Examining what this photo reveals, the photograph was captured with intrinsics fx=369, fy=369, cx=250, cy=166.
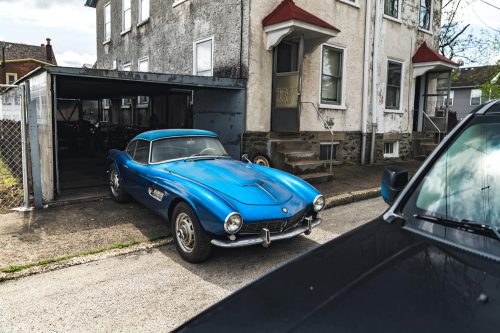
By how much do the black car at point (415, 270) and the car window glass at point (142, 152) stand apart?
4.22 meters

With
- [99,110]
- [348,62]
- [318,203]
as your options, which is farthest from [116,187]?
[99,110]

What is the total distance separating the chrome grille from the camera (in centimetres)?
405

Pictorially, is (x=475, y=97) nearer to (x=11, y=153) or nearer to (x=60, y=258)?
(x=11, y=153)

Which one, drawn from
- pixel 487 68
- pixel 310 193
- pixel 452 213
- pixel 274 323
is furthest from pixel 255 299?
pixel 487 68

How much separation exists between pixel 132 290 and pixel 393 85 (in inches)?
488

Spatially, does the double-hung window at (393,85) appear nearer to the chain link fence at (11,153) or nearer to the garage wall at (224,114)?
the garage wall at (224,114)

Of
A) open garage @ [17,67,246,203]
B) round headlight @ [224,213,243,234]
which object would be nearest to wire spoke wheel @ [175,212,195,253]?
round headlight @ [224,213,243,234]

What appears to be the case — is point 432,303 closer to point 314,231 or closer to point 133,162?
point 314,231

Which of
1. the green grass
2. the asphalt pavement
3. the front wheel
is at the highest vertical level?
the front wheel

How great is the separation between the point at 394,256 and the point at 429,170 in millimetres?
818

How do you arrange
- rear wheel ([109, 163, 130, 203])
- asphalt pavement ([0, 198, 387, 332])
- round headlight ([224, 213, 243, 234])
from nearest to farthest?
1. asphalt pavement ([0, 198, 387, 332])
2. round headlight ([224, 213, 243, 234])
3. rear wheel ([109, 163, 130, 203])

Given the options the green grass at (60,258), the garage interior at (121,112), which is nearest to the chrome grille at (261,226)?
the green grass at (60,258)

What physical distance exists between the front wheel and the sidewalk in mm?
787

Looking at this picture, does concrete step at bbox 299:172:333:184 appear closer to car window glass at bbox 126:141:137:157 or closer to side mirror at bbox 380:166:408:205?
car window glass at bbox 126:141:137:157
